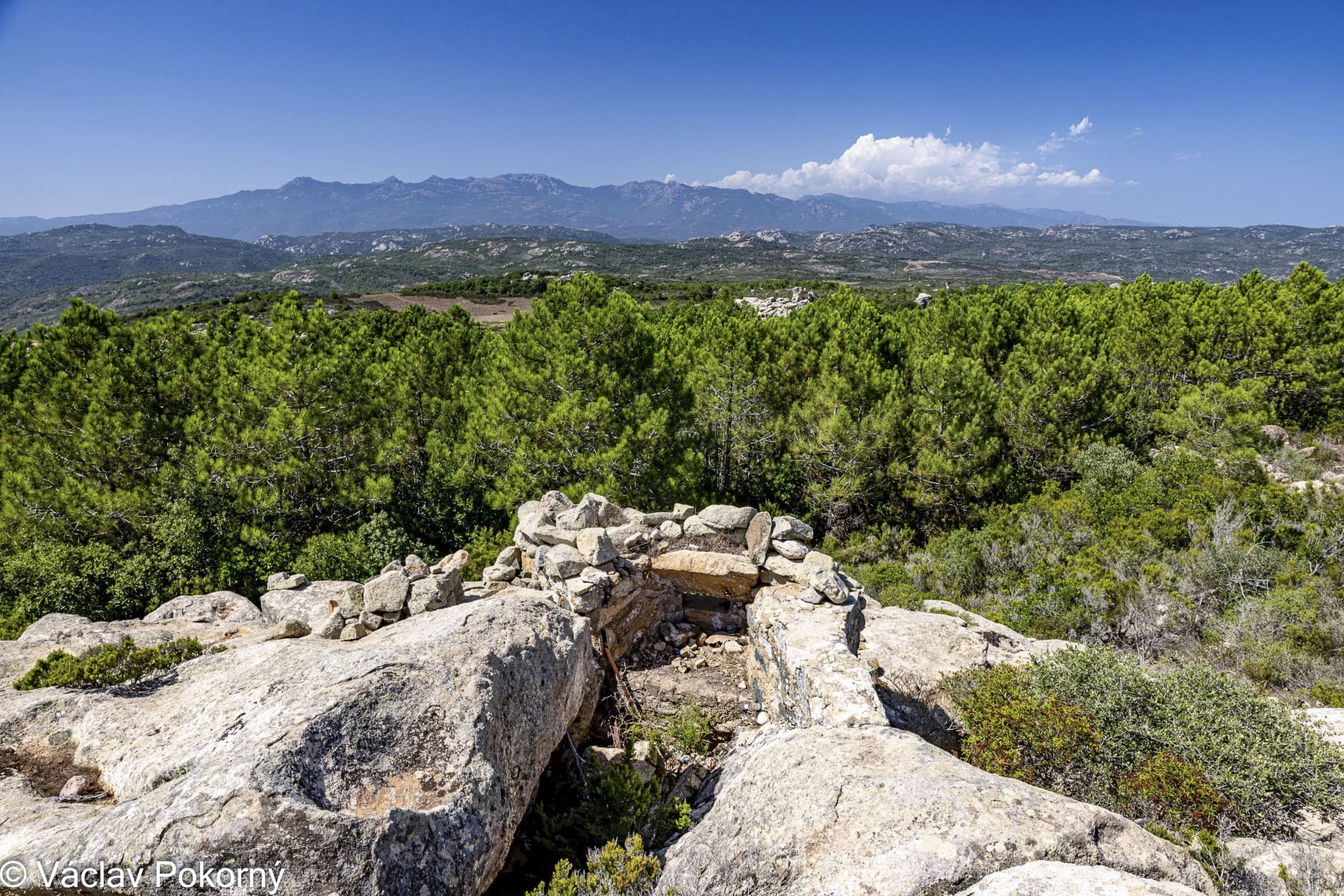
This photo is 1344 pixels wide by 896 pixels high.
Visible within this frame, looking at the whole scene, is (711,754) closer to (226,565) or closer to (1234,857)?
(1234,857)

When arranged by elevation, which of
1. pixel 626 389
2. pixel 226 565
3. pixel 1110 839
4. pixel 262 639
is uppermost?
pixel 626 389

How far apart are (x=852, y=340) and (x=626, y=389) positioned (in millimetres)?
9052

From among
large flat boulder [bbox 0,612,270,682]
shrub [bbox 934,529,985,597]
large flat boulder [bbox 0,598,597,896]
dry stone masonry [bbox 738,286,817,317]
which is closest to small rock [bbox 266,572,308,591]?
large flat boulder [bbox 0,612,270,682]

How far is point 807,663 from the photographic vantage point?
7.72 meters

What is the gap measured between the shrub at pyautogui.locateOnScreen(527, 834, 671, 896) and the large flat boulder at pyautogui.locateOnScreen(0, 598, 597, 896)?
0.59m

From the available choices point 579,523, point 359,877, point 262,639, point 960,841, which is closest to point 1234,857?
point 960,841

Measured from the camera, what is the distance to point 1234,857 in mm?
4977

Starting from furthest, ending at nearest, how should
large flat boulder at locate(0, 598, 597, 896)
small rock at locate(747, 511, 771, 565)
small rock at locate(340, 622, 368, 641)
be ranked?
small rock at locate(747, 511, 771, 565)
small rock at locate(340, 622, 368, 641)
large flat boulder at locate(0, 598, 597, 896)

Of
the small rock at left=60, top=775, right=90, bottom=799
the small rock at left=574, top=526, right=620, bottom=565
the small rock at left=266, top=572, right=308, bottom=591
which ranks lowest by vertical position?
the small rock at left=266, top=572, right=308, bottom=591

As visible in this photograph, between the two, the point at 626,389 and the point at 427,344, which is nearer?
the point at 626,389

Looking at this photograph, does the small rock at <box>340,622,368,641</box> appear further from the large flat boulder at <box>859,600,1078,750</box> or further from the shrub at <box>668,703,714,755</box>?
the large flat boulder at <box>859,600,1078,750</box>

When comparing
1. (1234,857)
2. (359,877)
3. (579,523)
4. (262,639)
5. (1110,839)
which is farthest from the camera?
(579,523)

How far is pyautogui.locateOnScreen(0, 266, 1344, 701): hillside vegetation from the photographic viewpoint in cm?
1314

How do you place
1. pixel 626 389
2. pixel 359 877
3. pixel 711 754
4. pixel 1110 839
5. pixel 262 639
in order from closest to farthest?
1. pixel 359 877
2. pixel 1110 839
3. pixel 711 754
4. pixel 262 639
5. pixel 626 389
